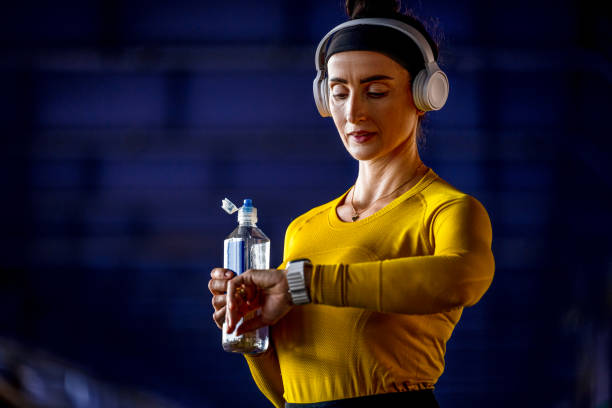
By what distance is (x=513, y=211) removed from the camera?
9609 mm

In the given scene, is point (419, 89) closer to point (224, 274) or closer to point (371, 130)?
point (371, 130)

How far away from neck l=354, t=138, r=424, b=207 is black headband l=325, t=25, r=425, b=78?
0.16 meters

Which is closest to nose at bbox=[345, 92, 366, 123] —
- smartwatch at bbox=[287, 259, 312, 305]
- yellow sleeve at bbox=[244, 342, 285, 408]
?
smartwatch at bbox=[287, 259, 312, 305]

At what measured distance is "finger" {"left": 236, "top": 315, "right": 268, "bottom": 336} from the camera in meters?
1.52

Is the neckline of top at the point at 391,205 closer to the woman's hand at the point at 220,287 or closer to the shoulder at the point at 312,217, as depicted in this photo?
the shoulder at the point at 312,217

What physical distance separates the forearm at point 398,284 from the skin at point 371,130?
166 mm

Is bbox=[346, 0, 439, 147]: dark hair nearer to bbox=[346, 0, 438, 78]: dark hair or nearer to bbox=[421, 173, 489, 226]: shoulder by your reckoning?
bbox=[346, 0, 438, 78]: dark hair

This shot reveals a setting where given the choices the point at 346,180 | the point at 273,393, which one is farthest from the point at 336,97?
the point at 346,180

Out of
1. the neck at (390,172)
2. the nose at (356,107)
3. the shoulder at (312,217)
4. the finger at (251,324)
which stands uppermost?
the nose at (356,107)

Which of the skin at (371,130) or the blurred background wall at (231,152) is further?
the blurred background wall at (231,152)

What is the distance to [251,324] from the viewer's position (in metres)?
1.53

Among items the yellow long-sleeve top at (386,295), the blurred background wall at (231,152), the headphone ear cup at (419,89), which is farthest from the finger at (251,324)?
the blurred background wall at (231,152)

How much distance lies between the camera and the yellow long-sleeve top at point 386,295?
54.6 inches

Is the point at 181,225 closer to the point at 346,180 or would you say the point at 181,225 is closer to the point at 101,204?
the point at 101,204
